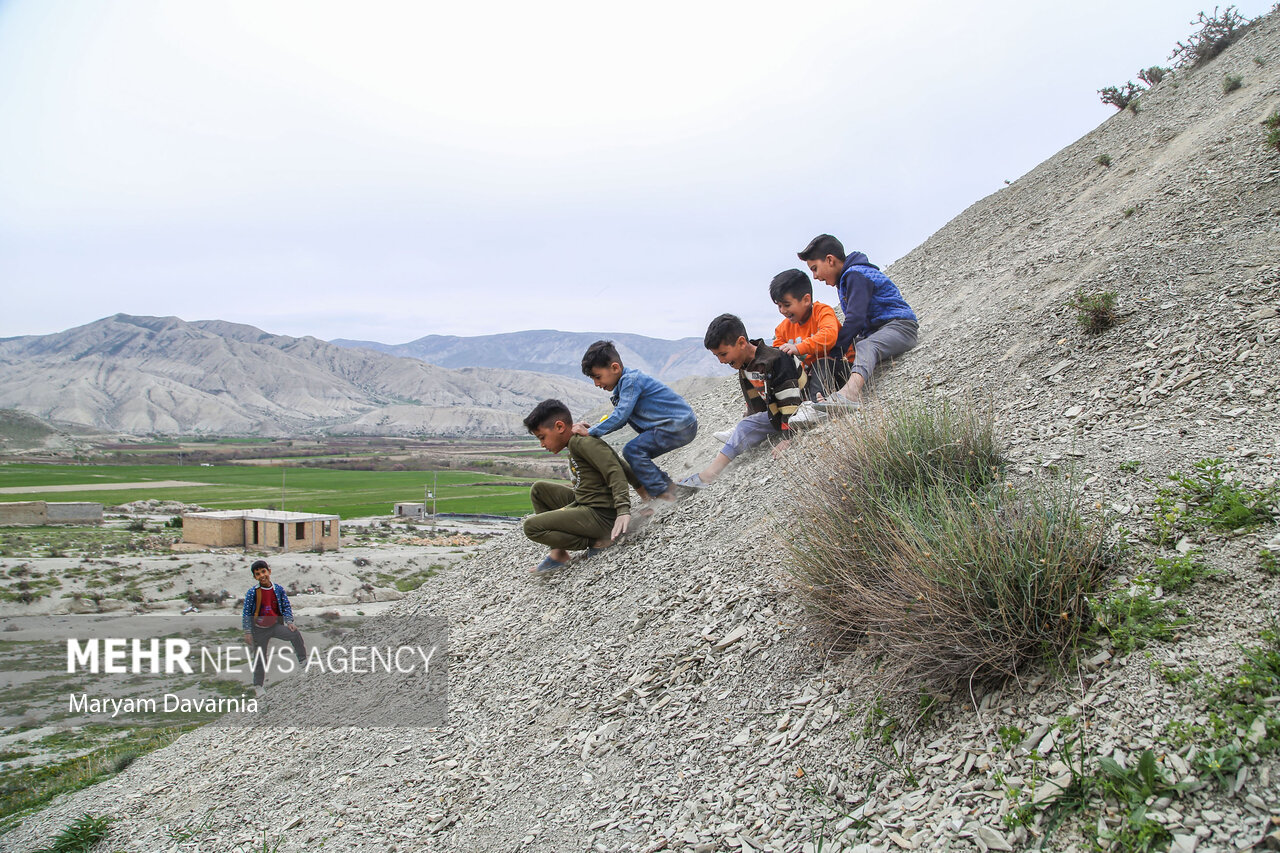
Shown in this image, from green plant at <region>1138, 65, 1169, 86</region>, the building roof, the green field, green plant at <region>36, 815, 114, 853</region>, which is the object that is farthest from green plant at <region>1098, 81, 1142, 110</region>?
the green field

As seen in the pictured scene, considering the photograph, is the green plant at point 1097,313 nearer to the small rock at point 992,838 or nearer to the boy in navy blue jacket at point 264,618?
the small rock at point 992,838

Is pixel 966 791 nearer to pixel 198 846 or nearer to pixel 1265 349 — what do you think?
pixel 1265 349

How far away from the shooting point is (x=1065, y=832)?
232cm

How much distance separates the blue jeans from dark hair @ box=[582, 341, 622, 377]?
85 centimetres

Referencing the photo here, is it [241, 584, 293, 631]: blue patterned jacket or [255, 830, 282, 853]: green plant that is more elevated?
[241, 584, 293, 631]: blue patterned jacket

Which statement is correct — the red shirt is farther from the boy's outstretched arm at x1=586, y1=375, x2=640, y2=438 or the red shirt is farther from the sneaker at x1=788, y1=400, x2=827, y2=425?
the sneaker at x1=788, y1=400, x2=827, y2=425

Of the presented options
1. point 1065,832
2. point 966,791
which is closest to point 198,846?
point 966,791

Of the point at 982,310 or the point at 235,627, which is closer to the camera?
the point at 982,310

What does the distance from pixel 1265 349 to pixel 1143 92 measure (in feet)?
52.9

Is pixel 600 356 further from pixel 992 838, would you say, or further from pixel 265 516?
pixel 265 516

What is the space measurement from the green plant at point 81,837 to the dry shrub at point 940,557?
6873mm

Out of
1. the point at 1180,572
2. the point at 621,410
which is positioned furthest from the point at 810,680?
the point at 621,410

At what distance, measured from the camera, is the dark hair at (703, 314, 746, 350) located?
7164 mm

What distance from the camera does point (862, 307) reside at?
811cm
